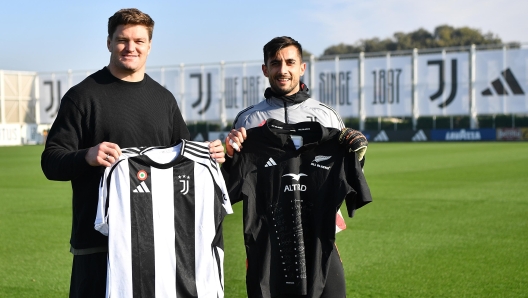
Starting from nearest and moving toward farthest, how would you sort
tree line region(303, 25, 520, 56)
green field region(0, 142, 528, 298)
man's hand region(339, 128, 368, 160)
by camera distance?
man's hand region(339, 128, 368, 160) → green field region(0, 142, 528, 298) → tree line region(303, 25, 520, 56)

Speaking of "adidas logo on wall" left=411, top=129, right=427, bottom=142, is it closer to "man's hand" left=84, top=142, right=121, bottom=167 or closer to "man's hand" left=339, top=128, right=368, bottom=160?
"man's hand" left=339, top=128, right=368, bottom=160

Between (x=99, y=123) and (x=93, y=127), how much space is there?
0.15 ft

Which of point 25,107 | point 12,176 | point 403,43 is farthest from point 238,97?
point 403,43

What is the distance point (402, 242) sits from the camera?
30.3 ft

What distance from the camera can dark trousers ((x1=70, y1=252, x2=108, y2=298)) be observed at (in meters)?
3.89


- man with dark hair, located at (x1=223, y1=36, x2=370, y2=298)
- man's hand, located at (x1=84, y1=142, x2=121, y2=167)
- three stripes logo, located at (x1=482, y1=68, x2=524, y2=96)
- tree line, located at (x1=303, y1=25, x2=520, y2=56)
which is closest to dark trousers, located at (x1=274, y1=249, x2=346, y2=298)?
man with dark hair, located at (x1=223, y1=36, x2=370, y2=298)

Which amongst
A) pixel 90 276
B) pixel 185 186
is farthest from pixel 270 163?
pixel 90 276

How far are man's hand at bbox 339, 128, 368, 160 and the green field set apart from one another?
268cm

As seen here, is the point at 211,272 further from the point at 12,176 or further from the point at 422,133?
the point at 422,133

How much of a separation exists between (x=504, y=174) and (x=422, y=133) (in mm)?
29926

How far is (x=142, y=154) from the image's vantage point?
12.9ft

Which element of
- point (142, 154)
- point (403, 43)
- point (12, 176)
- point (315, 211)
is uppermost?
point (403, 43)

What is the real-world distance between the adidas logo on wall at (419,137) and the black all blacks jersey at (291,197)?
4475cm

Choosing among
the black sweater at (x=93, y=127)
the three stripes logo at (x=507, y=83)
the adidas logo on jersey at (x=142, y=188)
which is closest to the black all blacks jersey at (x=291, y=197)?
the adidas logo on jersey at (x=142, y=188)
